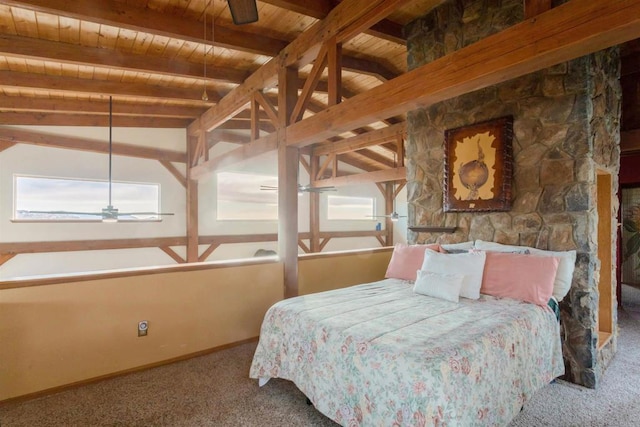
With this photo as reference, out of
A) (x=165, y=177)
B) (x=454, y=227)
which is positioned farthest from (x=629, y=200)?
(x=165, y=177)

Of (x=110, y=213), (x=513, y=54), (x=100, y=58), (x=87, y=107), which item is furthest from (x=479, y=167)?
(x=87, y=107)

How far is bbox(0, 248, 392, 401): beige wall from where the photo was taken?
2611mm

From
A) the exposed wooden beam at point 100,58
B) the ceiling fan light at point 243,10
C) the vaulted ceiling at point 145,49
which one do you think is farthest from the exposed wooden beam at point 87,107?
the ceiling fan light at point 243,10

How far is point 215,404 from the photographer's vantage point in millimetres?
2498

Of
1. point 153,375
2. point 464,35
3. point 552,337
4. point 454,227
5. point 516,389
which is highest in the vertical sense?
point 464,35

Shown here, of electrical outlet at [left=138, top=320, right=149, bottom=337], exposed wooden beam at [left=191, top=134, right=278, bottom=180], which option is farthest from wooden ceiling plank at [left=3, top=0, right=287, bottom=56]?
electrical outlet at [left=138, top=320, right=149, bottom=337]

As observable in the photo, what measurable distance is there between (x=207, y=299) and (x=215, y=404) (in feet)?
3.96

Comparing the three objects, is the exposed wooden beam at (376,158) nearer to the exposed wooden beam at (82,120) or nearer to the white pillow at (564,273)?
the exposed wooden beam at (82,120)

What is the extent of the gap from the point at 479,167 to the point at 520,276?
1167mm

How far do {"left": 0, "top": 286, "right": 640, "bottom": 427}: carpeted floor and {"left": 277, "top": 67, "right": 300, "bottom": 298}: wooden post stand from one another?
1267 millimetres

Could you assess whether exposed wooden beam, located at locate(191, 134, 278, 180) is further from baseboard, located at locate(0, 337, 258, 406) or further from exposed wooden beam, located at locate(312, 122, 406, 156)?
exposed wooden beam, located at locate(312, 122, 406, 156)

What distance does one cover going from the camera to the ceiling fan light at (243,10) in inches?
86.2

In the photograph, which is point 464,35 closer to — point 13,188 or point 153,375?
point 153,375

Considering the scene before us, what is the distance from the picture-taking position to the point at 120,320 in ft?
9.91
